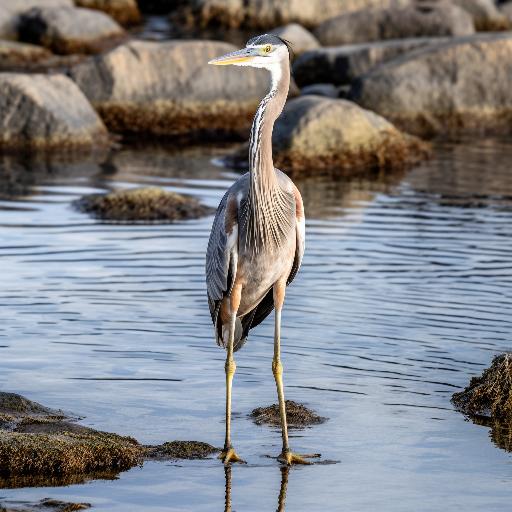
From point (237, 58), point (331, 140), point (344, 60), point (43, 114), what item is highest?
point (237, 58)

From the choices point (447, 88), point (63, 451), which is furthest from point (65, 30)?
point (63, 451)

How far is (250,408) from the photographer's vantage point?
9.96 m

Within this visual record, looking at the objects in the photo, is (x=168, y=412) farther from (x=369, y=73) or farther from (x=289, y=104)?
(x=369, y=73)

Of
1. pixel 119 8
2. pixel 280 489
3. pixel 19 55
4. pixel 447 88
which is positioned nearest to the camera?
pixel 280 489

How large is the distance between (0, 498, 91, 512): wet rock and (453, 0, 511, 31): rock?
101 ft

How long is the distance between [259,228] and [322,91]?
1934 centimetres

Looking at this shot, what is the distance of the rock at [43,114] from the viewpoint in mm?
22531

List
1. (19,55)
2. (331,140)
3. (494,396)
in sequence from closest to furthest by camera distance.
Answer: (494,396)
(331,140)
(19,55)

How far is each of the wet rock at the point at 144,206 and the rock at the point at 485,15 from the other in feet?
68.8

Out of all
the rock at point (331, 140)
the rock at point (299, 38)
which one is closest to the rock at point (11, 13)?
the rock at point (299, 38)

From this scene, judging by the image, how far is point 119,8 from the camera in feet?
134

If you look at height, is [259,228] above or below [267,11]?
below

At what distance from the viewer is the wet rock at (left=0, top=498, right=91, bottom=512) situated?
25.1 feet

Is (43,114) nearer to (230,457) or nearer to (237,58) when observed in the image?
(237,58)
